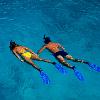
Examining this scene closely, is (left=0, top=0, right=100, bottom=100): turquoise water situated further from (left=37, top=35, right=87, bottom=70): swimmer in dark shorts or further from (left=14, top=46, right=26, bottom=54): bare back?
Result: (left=14, top=46, right=26, bottom=54): bare back

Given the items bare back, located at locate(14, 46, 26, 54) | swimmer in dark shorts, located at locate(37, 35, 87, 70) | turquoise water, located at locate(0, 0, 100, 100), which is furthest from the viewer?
turquoise water, located at locate(0, 0, 100, 100)

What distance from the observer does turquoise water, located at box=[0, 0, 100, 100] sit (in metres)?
21.1

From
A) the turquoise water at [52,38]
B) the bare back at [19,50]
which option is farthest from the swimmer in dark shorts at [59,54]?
the turquoise water at [52,38]

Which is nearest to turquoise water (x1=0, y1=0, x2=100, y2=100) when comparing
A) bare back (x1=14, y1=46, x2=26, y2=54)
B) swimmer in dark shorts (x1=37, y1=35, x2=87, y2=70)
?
swimmer in dark shorts (x1=37, y1=35, x2=87, y2=70)

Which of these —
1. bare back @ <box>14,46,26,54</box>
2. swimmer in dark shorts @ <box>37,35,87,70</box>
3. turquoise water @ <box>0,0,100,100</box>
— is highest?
bare back @ <box>14,46,26,54</box>

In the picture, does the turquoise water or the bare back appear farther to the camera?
the turquoise water

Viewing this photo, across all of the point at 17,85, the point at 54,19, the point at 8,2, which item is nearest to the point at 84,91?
the point at 17,85

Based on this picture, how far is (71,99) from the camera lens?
2050 centimetres

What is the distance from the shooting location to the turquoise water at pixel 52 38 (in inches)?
830

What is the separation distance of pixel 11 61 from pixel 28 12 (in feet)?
14.1

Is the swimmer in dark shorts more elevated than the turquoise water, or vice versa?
the swimmer in dark shorts

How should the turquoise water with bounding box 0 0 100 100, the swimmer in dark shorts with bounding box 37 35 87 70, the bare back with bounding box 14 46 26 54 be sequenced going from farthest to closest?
the turquoise water with bounding box 0 0 100 100, the bare back with bounding box 14 46 26 54, the swimmer in dark shorts with bounding box 37 35 87 70

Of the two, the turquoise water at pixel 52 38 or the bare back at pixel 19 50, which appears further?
the turquoise water at pixel 52 38

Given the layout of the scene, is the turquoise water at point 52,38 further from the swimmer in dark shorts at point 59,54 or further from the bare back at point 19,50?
the bare back at point 19,50
